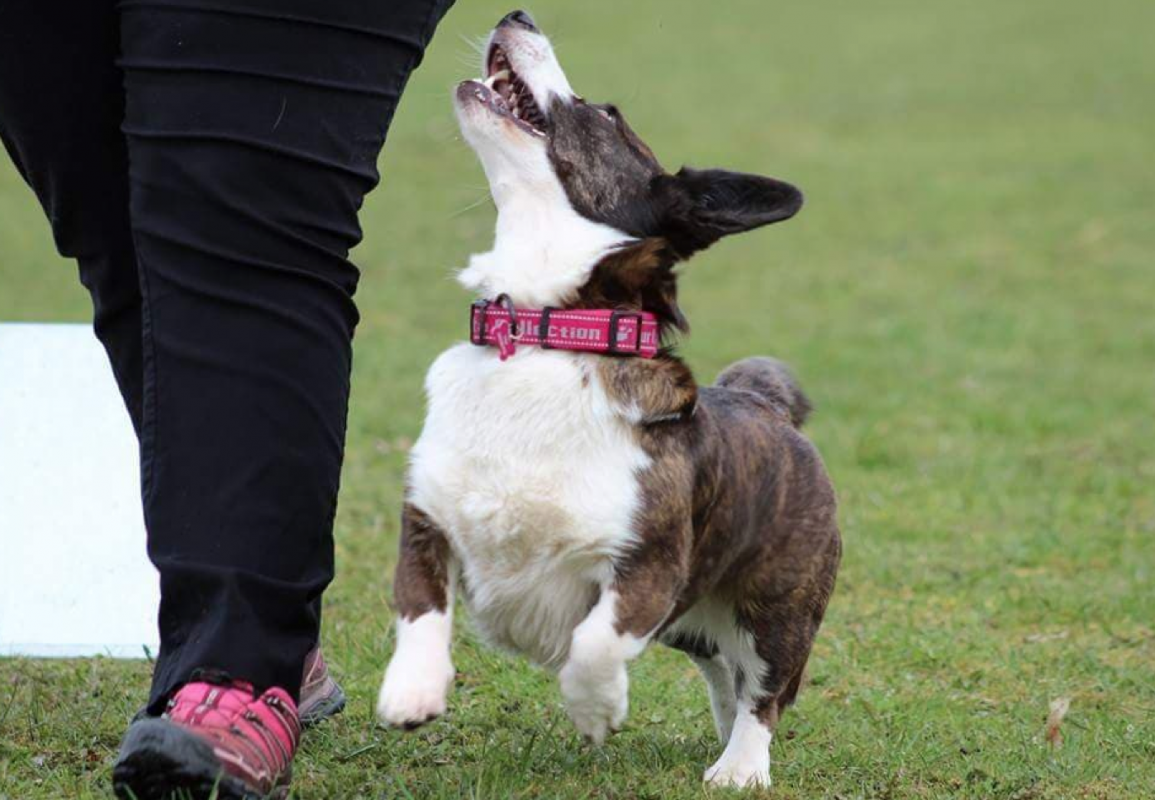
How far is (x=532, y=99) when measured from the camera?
12.2 feet

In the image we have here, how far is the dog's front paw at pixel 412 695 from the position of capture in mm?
3248

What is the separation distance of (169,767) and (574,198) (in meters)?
1.34

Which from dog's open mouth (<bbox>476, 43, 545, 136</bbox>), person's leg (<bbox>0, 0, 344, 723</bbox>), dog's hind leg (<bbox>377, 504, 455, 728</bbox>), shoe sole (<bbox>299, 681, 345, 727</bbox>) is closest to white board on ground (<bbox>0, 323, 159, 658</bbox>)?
shoe sole (<bbox>299, 681, 345, 727</bbox>)

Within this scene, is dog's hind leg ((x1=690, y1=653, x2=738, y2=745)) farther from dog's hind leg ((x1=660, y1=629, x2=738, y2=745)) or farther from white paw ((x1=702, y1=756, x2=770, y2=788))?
white paw ((x1=702, y1=756, x2=770, y2=788))

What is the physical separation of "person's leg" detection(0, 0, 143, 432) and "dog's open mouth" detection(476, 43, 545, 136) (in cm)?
75

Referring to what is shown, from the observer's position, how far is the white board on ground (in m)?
4.48

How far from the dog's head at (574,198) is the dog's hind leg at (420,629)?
49 cm

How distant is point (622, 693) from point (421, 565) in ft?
1.41

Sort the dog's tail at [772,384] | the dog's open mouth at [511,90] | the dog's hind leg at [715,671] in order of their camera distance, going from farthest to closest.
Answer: the dog's tail at [772,384], the dog's hind leg at [715,671], the dog's open mouth at [511,90]

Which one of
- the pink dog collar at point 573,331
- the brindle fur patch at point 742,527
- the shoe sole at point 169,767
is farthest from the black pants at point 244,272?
the brindle fur patch at point 742,527

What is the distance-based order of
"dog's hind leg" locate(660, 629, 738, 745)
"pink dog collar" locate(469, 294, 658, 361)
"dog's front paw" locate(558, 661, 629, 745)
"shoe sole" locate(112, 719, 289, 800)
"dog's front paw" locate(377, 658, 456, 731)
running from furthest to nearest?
"dog's hind leg" locate(660, 629, 738, 745) < "pink dog collar" locate(469, 294, 658, 361) < "dog's front paw" locate(558, 661, 629, 745) < "dog's front paw" locate(377, 658, 456, 731) < "shoe sole" locate(112, 719, 289, 800)

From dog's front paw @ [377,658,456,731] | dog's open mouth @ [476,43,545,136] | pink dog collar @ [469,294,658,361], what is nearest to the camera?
dog's front paw @ [377,658,456,731]

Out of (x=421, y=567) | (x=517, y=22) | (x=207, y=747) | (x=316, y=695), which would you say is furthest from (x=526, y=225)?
(x=207, y=747)

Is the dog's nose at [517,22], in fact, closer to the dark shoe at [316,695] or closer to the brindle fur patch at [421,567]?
the brindle fur patch at [421,567]
